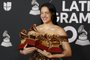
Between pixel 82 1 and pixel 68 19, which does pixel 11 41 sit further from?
pixel 82 1

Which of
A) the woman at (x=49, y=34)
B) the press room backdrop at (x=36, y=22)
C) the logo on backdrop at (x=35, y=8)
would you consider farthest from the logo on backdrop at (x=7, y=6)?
the woman at (x=49, y=34)

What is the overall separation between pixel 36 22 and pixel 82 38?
34 cm

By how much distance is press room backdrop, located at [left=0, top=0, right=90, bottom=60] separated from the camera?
→ 2105 mm

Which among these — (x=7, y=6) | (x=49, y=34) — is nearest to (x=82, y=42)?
(x=49, y=34)

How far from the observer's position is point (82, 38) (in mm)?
2109

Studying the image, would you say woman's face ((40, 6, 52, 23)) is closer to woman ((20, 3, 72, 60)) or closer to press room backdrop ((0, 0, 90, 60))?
woman ((20, 3, 72, 60))

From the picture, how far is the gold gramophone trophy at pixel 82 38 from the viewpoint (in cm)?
210

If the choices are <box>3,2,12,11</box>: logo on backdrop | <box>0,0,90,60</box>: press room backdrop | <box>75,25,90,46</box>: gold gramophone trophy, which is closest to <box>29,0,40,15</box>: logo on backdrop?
<box>0,0,90,60</box>: press room backdrop

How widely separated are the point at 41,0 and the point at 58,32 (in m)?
0.47

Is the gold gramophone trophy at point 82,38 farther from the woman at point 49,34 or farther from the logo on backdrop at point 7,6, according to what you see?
the logo on backdrop at point 7,6

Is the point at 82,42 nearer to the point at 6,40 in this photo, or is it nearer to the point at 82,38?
the point at 82,38

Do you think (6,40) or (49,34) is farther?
(6,40)

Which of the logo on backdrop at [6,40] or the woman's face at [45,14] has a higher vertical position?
the woman's face at [45,14]

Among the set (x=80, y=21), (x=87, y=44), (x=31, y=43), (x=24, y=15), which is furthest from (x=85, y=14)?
(x=31, y=43)
